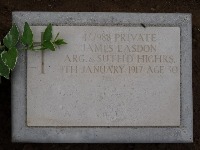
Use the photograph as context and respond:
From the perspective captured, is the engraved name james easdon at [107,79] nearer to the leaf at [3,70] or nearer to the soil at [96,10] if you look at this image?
the leaf at [3,70]

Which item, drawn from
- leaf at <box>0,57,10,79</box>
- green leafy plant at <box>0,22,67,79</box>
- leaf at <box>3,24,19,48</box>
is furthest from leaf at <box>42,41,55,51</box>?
leaf at <box>0,57,10,79</box>

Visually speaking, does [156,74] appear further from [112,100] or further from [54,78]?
[54,78]

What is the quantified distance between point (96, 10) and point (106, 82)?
2.97ft

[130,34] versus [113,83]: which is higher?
[130,34]

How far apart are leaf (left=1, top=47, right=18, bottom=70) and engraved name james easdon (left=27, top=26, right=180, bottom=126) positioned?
5.5 inches

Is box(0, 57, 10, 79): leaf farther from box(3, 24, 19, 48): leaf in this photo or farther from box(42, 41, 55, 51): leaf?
box(42, 41, 55, 51): leaf

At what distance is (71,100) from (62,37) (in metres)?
0.48

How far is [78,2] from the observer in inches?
158

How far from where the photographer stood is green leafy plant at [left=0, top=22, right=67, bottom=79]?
10.6 ft

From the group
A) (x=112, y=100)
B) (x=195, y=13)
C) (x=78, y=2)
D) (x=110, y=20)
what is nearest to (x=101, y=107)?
(x=112, y=100)

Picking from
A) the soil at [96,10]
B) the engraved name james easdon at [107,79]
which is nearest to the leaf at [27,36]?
the engraved name james easdon at [107,79]

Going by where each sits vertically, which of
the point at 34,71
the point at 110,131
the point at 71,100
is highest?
the point at 34,71

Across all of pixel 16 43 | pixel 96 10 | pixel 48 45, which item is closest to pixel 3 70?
pixel 16 43

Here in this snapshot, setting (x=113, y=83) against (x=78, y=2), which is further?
(x=78, y=2)
